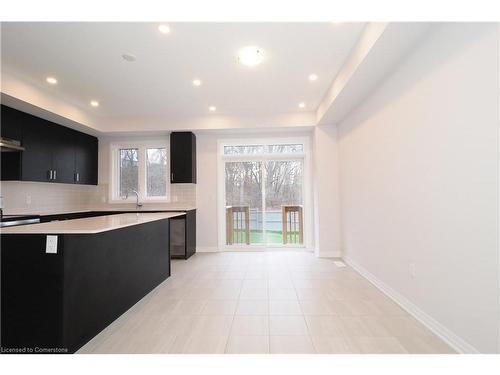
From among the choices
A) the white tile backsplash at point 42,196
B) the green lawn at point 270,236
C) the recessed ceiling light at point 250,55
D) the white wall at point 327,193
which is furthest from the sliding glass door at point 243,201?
the white tile backsplash at point 42,196

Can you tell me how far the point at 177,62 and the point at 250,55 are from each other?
87 cm

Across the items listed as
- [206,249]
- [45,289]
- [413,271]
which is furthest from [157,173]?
[413,271]

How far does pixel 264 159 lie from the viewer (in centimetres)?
508

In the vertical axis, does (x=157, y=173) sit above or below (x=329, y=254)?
above

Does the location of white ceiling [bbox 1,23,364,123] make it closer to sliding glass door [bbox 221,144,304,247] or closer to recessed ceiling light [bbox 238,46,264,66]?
recessed ceiling light [bbox 238,46,264,66]

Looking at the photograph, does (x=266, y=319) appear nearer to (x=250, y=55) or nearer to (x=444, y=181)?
(x=444, y=181)

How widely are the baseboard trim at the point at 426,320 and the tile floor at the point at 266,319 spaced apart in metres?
0.06

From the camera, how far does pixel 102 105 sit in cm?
402

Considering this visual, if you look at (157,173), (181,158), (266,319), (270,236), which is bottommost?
(266,319)

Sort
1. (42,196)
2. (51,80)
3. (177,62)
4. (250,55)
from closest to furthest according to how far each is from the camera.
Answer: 1. (250,55)
2. (177,62)
3. (51,80)
4. (42,196)

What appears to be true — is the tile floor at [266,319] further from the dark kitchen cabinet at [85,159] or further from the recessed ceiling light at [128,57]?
the dark kitchen cabinet at [85,159]

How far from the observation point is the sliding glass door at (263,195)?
5.07m
